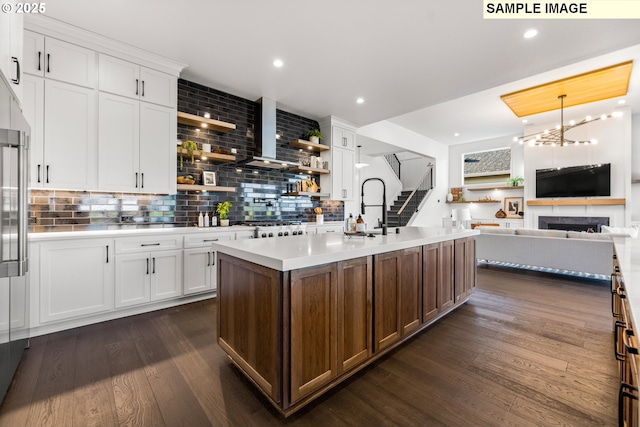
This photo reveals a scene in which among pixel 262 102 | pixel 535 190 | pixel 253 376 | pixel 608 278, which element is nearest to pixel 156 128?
pixel 262 102

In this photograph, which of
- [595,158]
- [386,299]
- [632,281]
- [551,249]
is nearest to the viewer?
[632,281]

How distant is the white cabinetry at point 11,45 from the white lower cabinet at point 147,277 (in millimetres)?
1700

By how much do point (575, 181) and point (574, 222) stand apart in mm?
1026

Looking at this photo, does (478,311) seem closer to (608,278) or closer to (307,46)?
(608,278)

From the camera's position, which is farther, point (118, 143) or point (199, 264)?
point (199, 264)

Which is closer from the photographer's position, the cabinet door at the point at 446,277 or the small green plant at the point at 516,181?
the cabinet door at the point at 446,277

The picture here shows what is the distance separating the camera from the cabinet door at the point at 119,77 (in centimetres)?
302

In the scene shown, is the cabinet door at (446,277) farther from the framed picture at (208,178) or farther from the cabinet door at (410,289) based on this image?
the framed picture at (208,178)

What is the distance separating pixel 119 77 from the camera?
312 centimetres

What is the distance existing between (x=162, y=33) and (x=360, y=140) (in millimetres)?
4813

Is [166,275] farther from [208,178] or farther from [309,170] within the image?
[309,170]

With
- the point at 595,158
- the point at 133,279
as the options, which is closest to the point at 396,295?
the point at 133,279

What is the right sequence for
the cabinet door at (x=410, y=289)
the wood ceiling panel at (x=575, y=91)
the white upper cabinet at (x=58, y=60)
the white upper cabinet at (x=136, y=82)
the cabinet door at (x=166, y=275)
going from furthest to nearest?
the wood ceiling panel at (x=575, y=91), the cabinet door at (x=166, y=275), the white upper cabinet at (x=136, y=82), the white upper cabinet at (x=58, y=60), the cabinet door at (x=410, y=289)

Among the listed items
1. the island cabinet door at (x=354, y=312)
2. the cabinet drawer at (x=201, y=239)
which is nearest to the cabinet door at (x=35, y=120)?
the cabinet drawer at (x=201, y=239)
